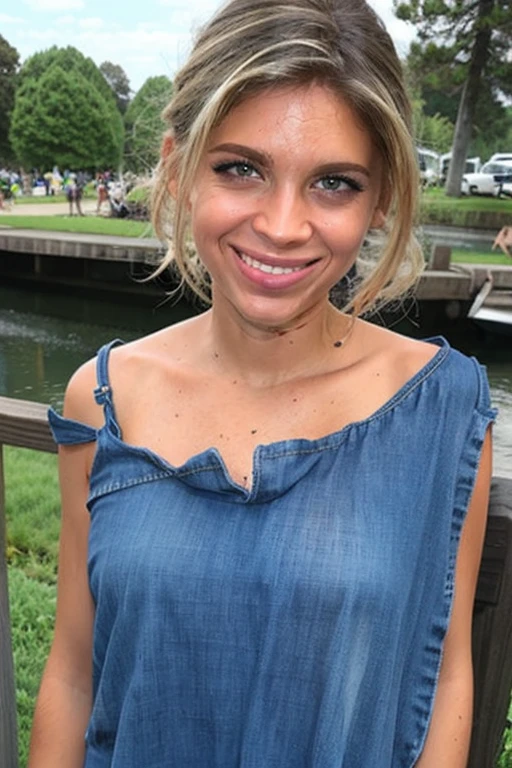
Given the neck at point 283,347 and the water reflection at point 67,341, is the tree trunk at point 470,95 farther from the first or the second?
the neck at point 283,347

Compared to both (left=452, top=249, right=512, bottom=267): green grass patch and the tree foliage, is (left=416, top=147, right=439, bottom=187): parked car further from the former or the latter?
the tree foliage

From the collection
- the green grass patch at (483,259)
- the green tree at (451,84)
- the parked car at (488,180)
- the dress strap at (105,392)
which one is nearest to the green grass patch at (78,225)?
the green grass patch at (483,259)

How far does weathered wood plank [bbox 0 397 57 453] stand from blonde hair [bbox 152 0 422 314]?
1.35ft

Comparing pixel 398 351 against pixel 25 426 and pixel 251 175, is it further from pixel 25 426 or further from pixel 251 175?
pixel 25 426

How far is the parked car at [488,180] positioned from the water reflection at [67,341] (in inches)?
574

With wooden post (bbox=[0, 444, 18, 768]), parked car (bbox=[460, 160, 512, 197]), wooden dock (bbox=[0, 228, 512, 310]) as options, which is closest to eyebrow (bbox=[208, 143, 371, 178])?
wooden post (bbox=[0, 444, 18, 768])

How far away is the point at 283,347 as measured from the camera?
3.83 feet

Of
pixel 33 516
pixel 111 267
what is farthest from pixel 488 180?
pixel 33 516

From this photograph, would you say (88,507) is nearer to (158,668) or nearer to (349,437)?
(158,668)

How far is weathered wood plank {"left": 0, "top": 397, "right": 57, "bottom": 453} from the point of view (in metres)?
1.27

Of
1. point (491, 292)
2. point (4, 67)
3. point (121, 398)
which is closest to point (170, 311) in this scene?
point (491, 292)

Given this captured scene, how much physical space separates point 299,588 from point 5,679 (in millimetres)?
740

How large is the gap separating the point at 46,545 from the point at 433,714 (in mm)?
2926

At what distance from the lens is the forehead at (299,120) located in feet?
3.24
